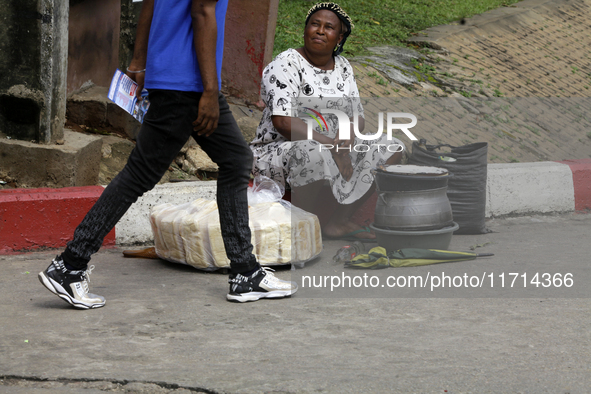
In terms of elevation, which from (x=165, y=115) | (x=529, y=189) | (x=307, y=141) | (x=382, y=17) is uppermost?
(x=382, y=17)

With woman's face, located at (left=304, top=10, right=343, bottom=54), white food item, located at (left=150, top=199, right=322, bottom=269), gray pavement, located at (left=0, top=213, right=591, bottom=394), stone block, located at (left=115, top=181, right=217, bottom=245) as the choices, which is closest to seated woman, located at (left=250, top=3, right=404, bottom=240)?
woman's face, located at (left=304, top=10, right=343, bottom=54)

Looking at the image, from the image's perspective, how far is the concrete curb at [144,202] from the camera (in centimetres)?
384

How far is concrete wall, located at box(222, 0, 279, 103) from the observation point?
5.73 meters

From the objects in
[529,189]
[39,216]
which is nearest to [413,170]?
[529,189]

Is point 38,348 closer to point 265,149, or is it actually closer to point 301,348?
point 301,348

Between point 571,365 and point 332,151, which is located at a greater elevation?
point 332,151

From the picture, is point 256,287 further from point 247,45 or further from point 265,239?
point 247,45

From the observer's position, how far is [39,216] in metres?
3.88

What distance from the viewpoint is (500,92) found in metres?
7.27

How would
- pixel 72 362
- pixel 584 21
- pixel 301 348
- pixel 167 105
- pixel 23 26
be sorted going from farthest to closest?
pixel 584 21, pixel 23 26, pixel 167 105, pixel 301 348, pixel 72 362

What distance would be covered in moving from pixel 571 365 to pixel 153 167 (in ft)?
5.85

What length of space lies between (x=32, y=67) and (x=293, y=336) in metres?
2.44

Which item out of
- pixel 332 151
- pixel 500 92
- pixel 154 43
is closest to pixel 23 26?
pixel 154 43

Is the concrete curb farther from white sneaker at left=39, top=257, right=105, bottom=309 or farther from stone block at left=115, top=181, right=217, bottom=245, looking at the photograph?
white sneaker at left=39, top=257, right=105, bottom=309
